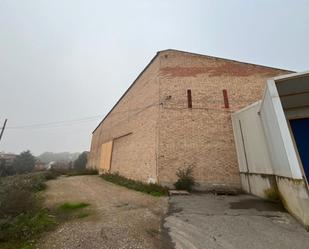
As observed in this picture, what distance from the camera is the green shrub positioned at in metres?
7.16

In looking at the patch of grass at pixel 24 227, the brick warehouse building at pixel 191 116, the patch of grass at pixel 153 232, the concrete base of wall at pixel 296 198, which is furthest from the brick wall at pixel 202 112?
the patch of grass at pixel 24 227

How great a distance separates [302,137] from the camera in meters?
6.62

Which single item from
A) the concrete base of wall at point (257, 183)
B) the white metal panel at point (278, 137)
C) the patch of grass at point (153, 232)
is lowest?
the patch of grass at point (153, 232)

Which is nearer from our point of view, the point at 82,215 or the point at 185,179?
the point at 82,215

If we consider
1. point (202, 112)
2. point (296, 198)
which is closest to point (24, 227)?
point (296, 198)

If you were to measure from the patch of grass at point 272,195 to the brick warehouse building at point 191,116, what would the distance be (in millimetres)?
1918

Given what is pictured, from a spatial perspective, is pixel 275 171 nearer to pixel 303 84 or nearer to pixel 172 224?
pixel 303 84

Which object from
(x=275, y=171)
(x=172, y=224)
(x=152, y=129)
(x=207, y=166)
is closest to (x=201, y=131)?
(x=207, y=166)

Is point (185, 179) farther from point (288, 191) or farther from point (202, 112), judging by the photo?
point (288, 191)

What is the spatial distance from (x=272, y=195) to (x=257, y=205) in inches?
26.9

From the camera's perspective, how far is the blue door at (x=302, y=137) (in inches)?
249

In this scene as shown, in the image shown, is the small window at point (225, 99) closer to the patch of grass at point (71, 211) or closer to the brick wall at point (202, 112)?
the brick wall at point (202, 112)

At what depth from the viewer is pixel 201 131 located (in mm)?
8234

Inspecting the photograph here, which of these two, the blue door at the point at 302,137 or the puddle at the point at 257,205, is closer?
the puddle at the point at 257,205
